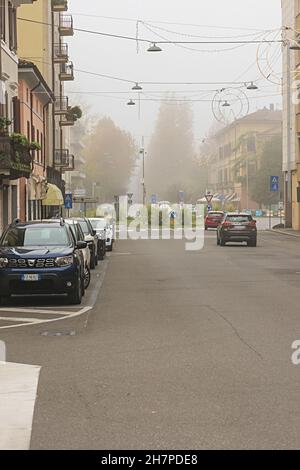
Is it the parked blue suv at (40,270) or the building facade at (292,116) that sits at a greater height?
the building facade at (292,116)

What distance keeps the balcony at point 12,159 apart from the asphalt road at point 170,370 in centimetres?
1043

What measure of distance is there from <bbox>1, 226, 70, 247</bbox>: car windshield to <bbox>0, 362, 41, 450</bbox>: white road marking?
21.2 feet

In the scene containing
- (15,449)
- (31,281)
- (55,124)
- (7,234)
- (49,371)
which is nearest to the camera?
(15,449)

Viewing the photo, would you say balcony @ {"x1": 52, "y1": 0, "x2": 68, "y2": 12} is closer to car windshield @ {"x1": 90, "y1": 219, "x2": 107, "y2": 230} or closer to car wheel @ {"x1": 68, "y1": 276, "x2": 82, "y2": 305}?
car windshield @ {"x1": 90, "y1": 219, "x2": 107, "y2": 230}

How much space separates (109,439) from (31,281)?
8.97 meters

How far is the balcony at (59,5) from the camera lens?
191 feet

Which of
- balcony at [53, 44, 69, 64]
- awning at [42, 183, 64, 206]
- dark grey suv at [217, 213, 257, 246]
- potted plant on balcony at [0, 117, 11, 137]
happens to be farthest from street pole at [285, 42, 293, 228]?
potted plant on balcony at [0, 117, 11, 137]

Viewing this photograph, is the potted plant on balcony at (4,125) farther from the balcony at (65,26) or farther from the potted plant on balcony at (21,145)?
the balcony at (65,26)

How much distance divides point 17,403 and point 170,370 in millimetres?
1979

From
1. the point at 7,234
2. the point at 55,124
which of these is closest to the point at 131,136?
the point at 55,124

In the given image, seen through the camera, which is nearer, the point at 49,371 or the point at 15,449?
the point at 15,449

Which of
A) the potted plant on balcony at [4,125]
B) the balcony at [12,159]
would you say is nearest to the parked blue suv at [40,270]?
the balcony at [12,159]

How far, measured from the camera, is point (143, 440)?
19.1 feet
